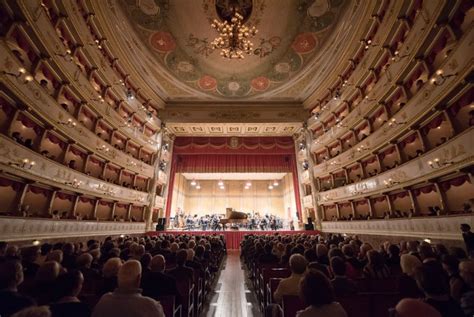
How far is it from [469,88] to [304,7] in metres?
7.80

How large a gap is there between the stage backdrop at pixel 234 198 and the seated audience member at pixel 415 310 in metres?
19.8

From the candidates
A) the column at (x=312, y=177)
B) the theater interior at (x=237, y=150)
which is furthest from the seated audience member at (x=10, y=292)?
the column at (x=312, y=177)

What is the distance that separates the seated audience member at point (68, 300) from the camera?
61.7 inches

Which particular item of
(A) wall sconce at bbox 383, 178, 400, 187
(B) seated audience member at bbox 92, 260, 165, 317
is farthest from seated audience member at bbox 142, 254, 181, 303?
(A) wall sconce at bbox 383, 178, 400, 187

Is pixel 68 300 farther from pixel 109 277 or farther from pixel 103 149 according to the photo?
pixel 103 149

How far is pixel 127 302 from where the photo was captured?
1.71 meters

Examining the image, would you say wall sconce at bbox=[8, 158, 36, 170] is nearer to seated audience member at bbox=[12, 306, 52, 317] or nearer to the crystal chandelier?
seated audience member at bbox=[12, 306, 52, 317]

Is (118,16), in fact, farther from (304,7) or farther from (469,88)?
(469,88)

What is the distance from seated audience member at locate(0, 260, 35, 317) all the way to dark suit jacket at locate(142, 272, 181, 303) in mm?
1184

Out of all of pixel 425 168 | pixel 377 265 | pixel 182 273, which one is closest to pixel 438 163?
pixel 425 168

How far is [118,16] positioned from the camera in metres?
10.1

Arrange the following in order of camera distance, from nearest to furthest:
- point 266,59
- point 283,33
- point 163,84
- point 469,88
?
1. point 469,88
2. point 283,33
3. point 266,59
4. point 163,84

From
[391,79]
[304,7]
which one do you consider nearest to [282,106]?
[304,7]

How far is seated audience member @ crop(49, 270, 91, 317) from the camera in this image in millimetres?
1568
